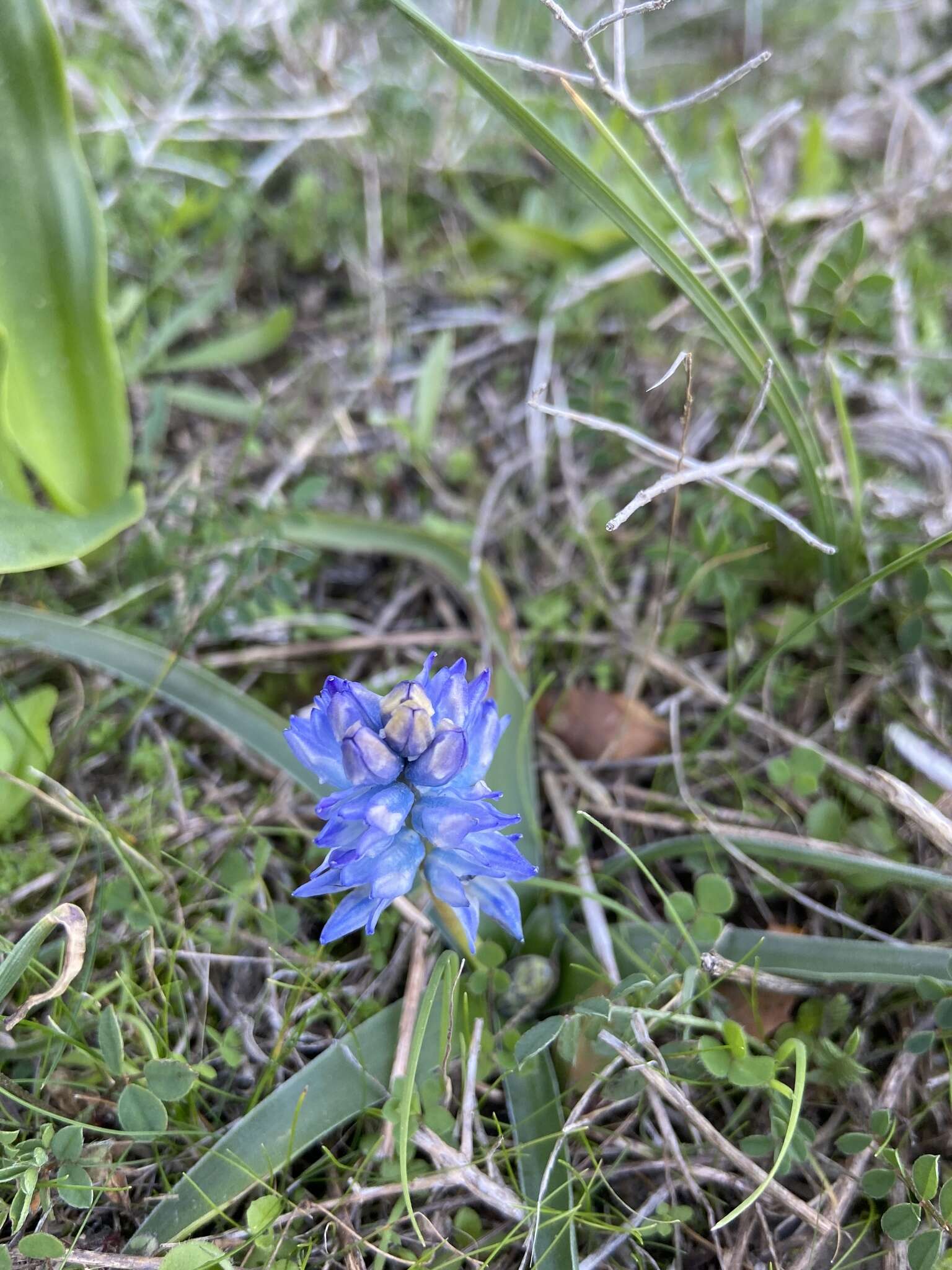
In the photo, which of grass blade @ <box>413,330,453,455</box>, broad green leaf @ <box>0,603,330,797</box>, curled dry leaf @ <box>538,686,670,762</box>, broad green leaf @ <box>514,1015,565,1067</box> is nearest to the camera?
broad green leaf @ <box>514,1015,565,1067</box>

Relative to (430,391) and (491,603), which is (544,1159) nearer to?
(491,603)

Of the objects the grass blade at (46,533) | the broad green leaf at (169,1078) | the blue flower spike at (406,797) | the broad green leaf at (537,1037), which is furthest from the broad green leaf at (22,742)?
the broad green leaf at (537,1037)

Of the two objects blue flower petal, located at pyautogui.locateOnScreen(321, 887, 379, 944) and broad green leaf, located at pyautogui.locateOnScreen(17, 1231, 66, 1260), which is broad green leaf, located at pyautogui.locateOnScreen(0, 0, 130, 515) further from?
broad green leaf, located at pyautogui.locateOnScreen(17, 1231, 66, 1260)

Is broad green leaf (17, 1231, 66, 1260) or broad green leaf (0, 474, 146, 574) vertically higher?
broad green leaf (0, 474, 146, 574)

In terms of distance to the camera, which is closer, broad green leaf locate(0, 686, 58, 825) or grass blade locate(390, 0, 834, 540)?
grass blade locate(390, 0, 834, 540)

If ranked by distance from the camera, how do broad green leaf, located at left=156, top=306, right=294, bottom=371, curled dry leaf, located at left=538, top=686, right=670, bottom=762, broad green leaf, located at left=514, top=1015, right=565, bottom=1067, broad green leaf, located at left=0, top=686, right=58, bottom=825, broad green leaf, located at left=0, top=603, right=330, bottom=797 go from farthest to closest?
broad green leaf, located at left=156, top=306, right=294, bottom=371, curled dry leaf, located at left=538, top=686, right=670, bottom=762, broad green leaf, located at left=0, top=603, right=330, bottom=797, broad green leaf, located at left=0, top=686, right=58, bottom=825, broad green leaf, located at left=514, top=1015, right=565, bottom=1067

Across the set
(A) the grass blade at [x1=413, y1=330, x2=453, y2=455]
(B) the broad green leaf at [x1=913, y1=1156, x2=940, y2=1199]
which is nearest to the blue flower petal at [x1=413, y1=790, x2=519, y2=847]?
(B) the broad green leaf at [x1=913, y1=1156, x2=940, y2=1199]

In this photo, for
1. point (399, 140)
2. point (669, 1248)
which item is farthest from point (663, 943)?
point (399, 140)

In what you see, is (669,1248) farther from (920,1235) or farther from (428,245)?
(428,245)
